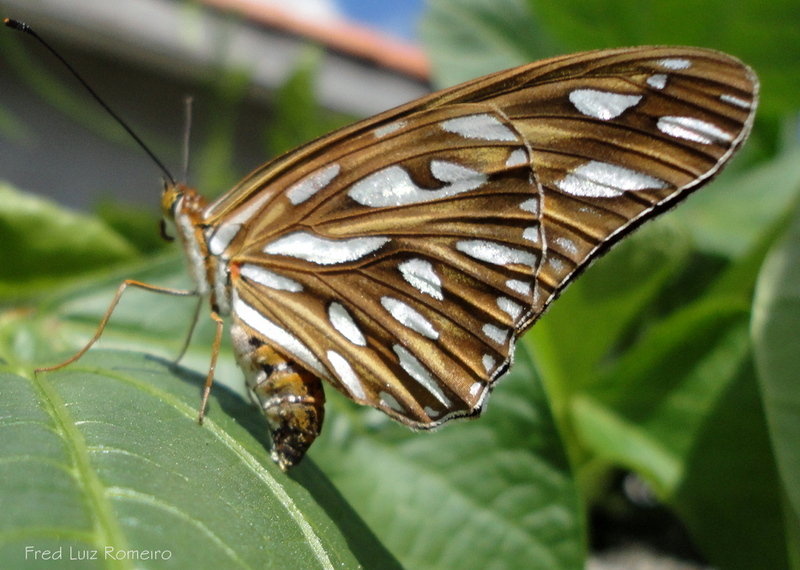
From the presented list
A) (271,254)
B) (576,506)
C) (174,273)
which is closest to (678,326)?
(576,506)

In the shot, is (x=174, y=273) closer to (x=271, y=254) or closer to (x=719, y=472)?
(x=271, y=254)


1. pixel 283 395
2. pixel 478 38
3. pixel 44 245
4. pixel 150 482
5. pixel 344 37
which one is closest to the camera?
pixel 150 482

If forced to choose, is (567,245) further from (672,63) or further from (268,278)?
(268,278)

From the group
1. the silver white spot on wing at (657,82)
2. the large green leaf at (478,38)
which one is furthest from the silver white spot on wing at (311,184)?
the large green leaf at (478,38)

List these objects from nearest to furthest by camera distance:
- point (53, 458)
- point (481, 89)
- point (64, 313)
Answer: point (53, 458)
point (481, 89)
point (64, 313)

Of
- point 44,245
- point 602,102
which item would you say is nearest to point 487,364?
point 602,102
